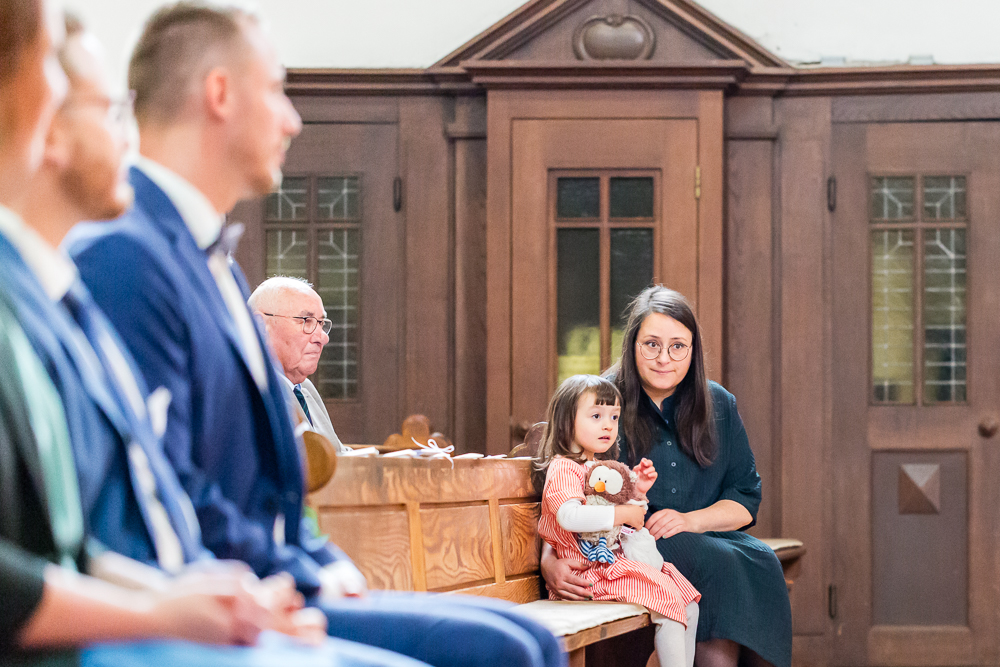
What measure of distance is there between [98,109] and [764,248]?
406cm

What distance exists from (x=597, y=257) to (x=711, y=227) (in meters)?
0.50

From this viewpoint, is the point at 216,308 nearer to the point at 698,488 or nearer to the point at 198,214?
the point at 198,214

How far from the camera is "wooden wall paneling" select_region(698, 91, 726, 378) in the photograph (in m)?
4.70

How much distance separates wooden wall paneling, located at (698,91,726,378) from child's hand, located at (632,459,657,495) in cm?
175

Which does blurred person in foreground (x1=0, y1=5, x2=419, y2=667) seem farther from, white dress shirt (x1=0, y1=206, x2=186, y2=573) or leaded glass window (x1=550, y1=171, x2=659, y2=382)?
leaded glass window (x1=550, y1=171, x2=659, y2=382)

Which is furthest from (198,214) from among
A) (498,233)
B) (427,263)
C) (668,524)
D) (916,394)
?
(916,394)

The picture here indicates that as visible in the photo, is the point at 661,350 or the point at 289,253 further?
the point at 289,253

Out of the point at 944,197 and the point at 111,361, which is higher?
the point at 944,197

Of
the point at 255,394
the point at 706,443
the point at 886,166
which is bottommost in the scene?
the point at 706,443

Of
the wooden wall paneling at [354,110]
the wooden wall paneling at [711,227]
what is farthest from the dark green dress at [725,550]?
the wooden wall paneling at [354,110]

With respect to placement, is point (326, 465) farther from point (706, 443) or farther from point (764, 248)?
point (764, 248)

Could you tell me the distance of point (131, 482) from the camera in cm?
108

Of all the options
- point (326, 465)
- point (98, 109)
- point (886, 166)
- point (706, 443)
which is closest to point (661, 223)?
point (886, 166)

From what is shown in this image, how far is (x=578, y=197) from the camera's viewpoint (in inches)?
189
